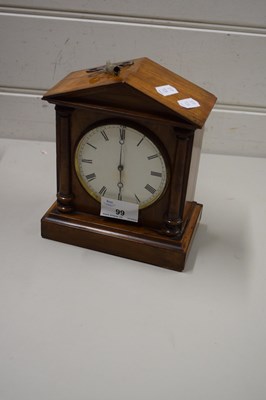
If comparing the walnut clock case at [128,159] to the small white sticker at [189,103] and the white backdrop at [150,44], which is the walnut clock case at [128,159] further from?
the white backdrop at [150,44]

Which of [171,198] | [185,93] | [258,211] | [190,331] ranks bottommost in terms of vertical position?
[190,331]

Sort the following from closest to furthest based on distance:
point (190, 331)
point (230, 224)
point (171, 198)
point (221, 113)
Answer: point (190, 331) → point (171, 198) → point (230, 224) → point (221, 113)

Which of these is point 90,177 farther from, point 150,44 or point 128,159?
point 150,44

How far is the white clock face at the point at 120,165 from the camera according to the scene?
1.21m

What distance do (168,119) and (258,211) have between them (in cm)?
53

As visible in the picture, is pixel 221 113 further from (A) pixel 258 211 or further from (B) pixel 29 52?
(B) pixel 29 52

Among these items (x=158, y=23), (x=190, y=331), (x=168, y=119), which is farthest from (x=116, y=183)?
(x=158, y=23)

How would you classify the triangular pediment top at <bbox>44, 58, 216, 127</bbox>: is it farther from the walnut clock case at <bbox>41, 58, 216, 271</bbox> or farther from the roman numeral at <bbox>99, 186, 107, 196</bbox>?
the roman numeral at <bbox>99, 186, 107, 196</bbox>

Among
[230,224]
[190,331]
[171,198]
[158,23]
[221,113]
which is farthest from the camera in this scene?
[221,113]

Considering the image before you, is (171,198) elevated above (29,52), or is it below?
below

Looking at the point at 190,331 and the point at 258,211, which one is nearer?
the point at 190,331

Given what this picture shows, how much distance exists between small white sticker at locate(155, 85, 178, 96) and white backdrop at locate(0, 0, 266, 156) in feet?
1.76

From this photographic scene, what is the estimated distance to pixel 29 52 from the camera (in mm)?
1742

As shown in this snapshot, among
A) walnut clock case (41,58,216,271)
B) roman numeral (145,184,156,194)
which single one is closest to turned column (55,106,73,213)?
walnut clock case (41,58,216,271)
